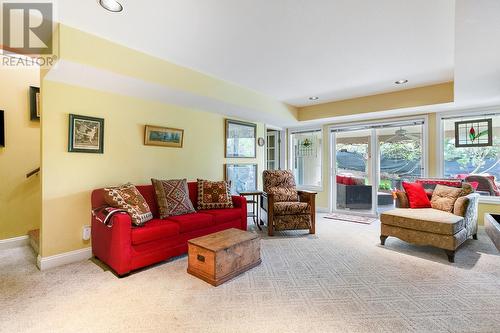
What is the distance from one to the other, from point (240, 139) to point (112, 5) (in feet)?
10.7

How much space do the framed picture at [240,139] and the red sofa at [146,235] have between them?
1.69 metres

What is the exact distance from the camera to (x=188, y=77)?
322 centimetres

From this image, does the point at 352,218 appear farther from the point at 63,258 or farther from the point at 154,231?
the point at 63,258

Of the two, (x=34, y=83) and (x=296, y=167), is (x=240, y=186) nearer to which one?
(x=296, y=167)

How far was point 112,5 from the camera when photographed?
1.98m

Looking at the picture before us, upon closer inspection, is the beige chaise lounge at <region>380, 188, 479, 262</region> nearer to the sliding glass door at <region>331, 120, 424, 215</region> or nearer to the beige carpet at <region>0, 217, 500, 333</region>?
the beige carpet at <region>0, 217, 500, 333</region>

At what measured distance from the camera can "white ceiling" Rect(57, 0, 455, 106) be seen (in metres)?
2.00

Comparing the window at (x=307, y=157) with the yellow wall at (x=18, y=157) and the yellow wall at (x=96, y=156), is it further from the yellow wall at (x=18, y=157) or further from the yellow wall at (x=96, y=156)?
the yellow wall at (x=18, y=157)

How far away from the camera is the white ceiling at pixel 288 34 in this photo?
200cm

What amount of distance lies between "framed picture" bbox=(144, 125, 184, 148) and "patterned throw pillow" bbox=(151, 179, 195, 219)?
2.21ft

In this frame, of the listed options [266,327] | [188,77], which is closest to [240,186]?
[188,77]

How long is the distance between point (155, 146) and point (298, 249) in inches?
97.4

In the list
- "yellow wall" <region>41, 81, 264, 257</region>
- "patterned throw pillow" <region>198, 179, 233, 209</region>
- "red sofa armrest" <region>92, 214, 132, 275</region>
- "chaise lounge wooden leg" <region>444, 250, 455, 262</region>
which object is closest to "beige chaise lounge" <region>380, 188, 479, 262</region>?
"chaise lounge wooden leg" <region>444, 250, 455, 262</region>

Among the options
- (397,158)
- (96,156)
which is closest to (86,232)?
(96,156)
